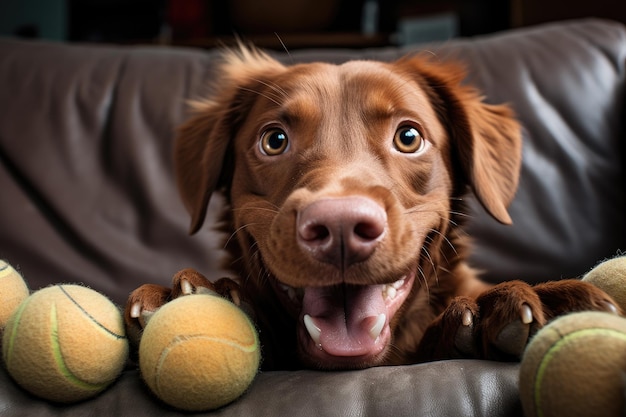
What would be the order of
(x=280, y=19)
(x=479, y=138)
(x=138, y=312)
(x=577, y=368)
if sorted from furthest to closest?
(x=280, y=19), (x=479, y=138), (x=138, y=312), (x=577, y=368)

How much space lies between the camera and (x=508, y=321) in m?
1.29

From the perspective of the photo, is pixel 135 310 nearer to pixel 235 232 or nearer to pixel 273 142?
pixel 235 232

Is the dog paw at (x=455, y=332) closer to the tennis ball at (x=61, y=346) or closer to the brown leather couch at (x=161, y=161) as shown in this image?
the tennis ball at (x=61, y=346)

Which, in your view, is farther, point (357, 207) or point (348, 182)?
point (348, 182)

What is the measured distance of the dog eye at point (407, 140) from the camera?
1.77 meters

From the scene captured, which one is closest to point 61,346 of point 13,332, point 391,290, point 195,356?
point 13,332

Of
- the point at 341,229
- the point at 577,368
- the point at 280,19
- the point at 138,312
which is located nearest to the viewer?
the point at 577,368

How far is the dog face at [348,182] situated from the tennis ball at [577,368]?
1.42 feet

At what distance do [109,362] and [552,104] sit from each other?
232 cm

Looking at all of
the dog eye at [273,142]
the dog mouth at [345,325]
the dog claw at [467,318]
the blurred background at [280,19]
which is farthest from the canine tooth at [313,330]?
the blurred background at [280,19]

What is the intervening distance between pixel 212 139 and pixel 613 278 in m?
1.28

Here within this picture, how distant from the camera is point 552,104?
2.82m

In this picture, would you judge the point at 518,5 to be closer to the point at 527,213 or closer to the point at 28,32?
the point at 527,213

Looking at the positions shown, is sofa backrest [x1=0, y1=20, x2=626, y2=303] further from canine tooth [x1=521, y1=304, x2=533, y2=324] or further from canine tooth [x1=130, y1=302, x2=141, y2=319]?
canine tooth [x1=521, y1=304, x2=533, y2=324]
